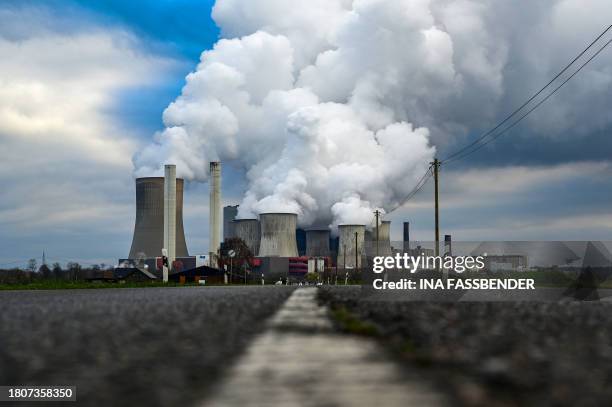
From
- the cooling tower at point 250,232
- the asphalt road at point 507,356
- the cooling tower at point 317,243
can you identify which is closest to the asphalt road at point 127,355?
the asphalt road at point 507,356

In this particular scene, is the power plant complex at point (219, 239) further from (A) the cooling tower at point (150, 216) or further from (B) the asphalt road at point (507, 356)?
(B) the asphalt road at point (507, 356)

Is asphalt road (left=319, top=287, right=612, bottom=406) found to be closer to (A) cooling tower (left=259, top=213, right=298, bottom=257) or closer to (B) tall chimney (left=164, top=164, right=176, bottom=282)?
(A) cooling tower (left=259, top=213, right=298, bottom=257)

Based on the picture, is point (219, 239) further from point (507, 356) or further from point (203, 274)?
point (507, 356)

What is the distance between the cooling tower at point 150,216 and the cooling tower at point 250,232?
19151mm

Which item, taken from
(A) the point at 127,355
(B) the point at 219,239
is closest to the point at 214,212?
(B) the point at 219,239

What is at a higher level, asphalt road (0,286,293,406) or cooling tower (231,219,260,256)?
cooling tower (231,219,260,256)

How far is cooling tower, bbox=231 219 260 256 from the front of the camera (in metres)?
150

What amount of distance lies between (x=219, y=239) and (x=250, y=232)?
285 inches

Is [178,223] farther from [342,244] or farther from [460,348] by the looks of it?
[460,348]

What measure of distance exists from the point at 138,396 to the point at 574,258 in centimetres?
4242

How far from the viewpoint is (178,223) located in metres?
134

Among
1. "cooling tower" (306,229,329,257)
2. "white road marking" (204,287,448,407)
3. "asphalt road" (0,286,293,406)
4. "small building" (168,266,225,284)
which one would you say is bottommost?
"small building" (168,266,225,284)

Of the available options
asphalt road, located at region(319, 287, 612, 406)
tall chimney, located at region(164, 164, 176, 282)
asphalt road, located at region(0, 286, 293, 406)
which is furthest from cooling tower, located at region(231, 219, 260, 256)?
asphalt road, located at region(319, 287, 612, 406)

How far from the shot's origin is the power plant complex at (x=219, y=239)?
425 ft
